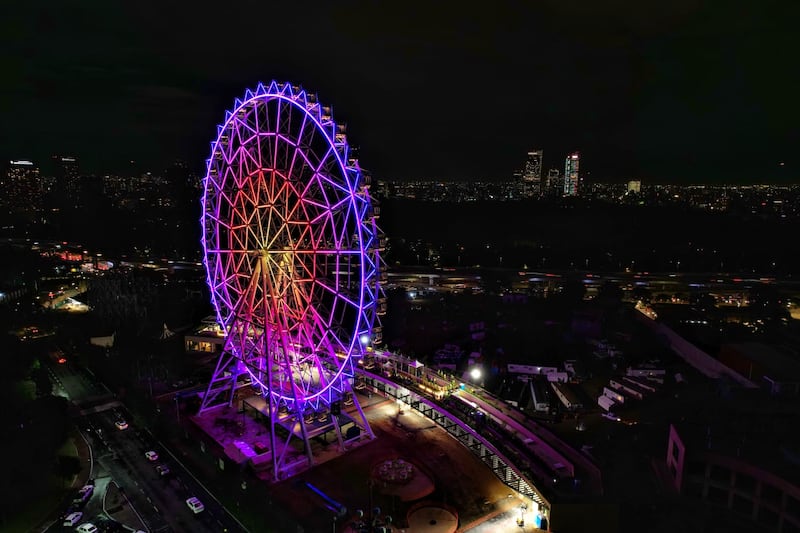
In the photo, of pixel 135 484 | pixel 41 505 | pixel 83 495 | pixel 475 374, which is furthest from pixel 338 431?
pixel 475 374

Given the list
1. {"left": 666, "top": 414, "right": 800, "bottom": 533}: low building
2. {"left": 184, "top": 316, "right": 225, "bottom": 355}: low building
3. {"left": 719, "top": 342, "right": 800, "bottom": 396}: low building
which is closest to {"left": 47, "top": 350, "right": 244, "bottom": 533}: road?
{"left": 184, "top": 316, "right": 225, "bottom": 355}: low building

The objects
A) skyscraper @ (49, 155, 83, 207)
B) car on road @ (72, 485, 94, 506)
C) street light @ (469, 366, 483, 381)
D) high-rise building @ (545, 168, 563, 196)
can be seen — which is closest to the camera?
car on road @ (72, 485, 94, 506)

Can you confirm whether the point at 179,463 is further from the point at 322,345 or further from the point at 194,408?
the point at 322,345

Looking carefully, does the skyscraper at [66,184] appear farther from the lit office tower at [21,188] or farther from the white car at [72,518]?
the white car at [72,518]

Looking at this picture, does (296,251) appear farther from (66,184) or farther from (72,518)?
(66,184)

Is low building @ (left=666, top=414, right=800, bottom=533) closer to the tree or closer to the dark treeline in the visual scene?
the tree

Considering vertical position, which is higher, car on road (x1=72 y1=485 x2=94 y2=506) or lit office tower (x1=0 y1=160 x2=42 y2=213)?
lit office tower (x1=0 y1=160 x2=42 y2=213)
